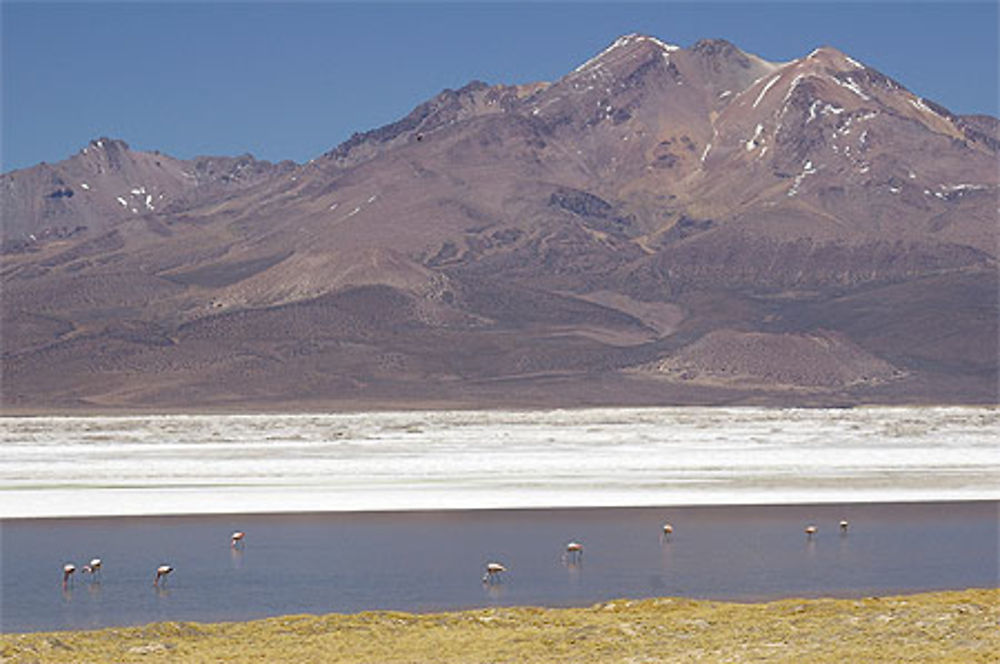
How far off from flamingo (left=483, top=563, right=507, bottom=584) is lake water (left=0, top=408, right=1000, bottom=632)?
27 centimetres

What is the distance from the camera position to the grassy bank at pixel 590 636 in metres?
20.5

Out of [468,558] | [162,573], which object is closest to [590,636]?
[468,558]

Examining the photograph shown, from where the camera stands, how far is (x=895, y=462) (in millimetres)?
51562

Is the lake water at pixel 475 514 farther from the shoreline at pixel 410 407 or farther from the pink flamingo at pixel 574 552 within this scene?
the shoreline at pixel 410 407

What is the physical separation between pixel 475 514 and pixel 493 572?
1009cm

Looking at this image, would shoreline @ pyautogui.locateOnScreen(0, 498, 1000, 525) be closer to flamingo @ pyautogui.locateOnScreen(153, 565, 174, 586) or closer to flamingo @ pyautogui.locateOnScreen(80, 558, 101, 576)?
flamingo @ pyautogui.locateOnScreen(80, 558, 101, 576)

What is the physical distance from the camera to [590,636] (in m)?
21.9

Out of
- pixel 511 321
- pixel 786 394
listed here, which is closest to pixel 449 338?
pixel 511 321

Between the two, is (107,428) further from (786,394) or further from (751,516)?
(786,394)

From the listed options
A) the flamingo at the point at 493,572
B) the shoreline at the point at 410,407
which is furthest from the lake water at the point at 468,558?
the shoreline at the point at 410,407

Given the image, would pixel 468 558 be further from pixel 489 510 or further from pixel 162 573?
pixel 489 510

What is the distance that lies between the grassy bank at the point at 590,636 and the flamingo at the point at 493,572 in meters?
4.05

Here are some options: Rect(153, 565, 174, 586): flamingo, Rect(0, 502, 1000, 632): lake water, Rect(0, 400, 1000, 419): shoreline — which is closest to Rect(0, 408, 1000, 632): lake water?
Rect(0, 502, 1000, 632): lake water

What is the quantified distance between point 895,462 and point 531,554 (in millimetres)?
22710
